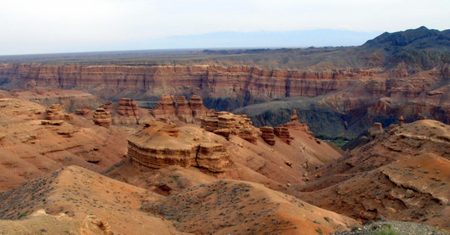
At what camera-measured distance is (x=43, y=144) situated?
54.3 meters

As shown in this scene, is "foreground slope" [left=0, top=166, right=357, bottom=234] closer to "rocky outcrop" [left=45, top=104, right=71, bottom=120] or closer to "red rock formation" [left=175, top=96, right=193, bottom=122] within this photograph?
"rocky outcrop" [left=45, top=104, right=71, bottom=120]

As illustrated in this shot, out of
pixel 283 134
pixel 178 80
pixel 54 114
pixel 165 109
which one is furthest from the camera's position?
pixel 178 80

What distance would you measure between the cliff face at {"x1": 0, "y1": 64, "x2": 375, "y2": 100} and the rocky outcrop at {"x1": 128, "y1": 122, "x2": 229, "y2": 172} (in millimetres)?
93669

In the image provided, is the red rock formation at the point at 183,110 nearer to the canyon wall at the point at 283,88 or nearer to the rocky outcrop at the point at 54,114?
the canyon wall at the point at 283,88

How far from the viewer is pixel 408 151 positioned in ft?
149

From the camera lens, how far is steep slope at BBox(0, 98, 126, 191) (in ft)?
155

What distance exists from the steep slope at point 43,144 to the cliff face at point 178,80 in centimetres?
7801

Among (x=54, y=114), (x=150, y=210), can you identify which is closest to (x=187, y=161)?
(x=150, y=210)

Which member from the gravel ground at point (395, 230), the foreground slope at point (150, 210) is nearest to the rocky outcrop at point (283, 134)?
the foreground slope at point (150, 210)

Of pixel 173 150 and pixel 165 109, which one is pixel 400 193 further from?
pixel 165 109

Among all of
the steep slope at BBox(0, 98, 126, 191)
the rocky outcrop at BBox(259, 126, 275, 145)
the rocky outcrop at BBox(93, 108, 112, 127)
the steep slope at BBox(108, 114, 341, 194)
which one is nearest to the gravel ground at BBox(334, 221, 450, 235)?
the steep slope at BBox(108, 114, 341, 194)

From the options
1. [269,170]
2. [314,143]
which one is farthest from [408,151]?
[314,143]

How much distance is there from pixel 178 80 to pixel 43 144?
101 m

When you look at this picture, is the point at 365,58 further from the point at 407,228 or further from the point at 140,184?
the point at 407,228
